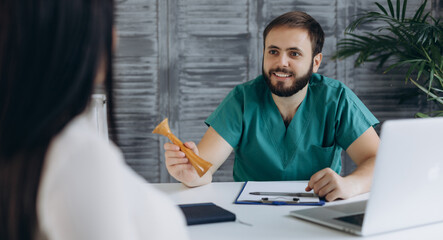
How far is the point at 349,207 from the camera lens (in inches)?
41.1

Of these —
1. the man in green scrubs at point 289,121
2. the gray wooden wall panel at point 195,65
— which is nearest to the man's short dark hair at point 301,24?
the man in green scrubs at point 289,121

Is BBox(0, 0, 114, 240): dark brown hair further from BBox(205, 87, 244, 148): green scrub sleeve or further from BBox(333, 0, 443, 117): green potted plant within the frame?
BBox(333, 0, 443, 117): green potted plant

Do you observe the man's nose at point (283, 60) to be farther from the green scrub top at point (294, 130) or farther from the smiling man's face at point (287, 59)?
the green scrub top at point (294, 130)

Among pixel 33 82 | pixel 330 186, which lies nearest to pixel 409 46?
pixel 330 186

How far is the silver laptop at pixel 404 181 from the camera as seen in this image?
0.78 metres

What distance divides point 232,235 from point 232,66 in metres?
2.15

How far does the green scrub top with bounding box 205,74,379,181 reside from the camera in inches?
64.3

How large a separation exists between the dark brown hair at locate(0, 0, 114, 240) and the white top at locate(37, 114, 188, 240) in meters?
0.02

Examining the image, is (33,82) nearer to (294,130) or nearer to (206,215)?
(206,215)

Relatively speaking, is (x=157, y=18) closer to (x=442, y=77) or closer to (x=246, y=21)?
(x=246, y=21)

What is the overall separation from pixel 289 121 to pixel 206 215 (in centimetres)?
79

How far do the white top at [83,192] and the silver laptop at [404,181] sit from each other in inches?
20.7

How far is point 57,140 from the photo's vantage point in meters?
0.40

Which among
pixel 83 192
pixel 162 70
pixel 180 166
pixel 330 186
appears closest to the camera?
pixel 83 192
